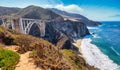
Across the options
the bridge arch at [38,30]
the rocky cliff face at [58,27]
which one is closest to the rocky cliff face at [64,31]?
the rocky cliff face at [58,27]

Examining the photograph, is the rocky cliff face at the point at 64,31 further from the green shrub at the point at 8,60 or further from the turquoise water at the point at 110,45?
the green shrub at the point at 8,60

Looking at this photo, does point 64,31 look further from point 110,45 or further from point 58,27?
point 110,45

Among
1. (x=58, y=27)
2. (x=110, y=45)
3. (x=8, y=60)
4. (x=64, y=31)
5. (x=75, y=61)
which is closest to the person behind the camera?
(x=8, y=60)

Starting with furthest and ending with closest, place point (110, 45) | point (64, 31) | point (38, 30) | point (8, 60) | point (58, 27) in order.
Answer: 1. point (58, 27)
2. point (64, 31)
3. point (38, 30)
4. point (110, 45)
5. point (8, 60)

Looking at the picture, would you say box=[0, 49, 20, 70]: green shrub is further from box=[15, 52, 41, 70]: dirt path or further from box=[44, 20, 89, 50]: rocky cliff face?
box=[44, 20, 89, 50]: rocky cliff face

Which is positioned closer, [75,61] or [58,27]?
[75,61]

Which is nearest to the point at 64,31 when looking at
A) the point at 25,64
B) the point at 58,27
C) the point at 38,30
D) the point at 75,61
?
the point at 58,27

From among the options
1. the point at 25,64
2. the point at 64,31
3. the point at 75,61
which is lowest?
the point at 64,31

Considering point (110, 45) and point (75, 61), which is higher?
point (75, 61)
